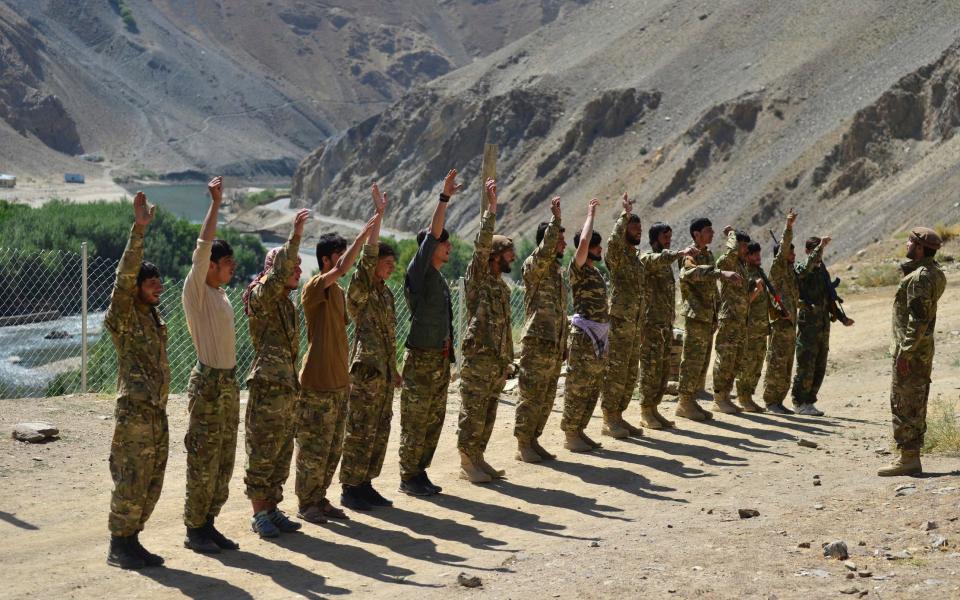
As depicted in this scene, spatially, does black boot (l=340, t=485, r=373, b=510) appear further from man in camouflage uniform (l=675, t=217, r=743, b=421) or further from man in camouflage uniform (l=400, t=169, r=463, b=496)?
man in camouflage uniform (l=675, t=217, r=743, b=421)

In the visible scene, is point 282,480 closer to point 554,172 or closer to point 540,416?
point 540,416

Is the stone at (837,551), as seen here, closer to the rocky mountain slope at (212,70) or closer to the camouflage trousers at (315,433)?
the camouflage trousers at (315,433)

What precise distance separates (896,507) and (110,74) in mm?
131575

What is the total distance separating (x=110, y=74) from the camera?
131m

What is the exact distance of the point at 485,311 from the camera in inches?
363

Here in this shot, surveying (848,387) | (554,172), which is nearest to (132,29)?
(554,172)

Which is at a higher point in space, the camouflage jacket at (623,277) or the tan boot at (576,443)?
the camouflage jacket at (623,277)

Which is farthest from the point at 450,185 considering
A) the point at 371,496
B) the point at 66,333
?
the point at 66,333

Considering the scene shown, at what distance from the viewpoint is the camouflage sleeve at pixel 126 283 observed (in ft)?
21.7

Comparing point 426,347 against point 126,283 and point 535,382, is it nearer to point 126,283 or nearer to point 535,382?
point 535,382

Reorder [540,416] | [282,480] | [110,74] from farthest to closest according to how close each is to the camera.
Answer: [110,74], [540,416], [282,480]

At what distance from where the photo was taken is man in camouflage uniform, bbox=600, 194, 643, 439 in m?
10.7

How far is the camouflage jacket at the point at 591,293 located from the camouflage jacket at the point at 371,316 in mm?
2280

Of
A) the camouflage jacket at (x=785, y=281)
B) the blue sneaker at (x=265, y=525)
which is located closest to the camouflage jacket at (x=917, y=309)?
the camouflage jacket at (x=785, y=281)
